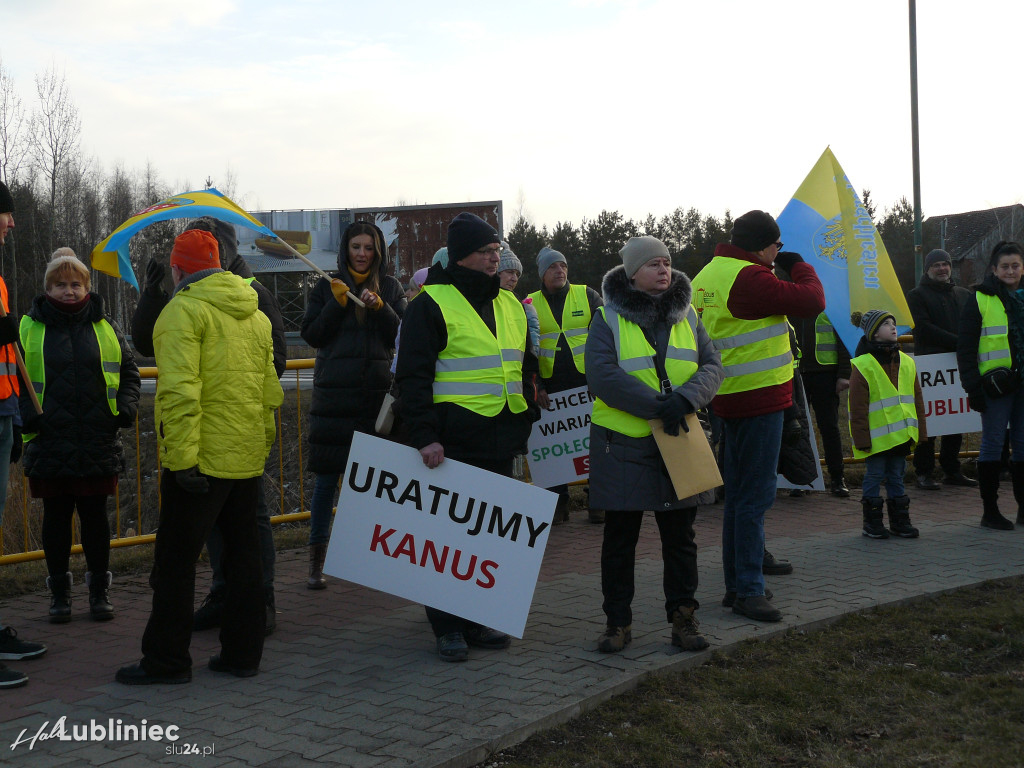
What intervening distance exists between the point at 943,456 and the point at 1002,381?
2715mm

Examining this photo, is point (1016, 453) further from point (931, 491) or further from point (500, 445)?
point (500, 445)

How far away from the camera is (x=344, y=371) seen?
20.0ft

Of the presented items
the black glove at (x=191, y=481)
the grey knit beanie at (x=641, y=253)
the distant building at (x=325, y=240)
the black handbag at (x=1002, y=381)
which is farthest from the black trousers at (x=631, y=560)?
the distant building at (x=325, y=240)

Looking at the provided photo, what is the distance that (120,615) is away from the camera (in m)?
5.98

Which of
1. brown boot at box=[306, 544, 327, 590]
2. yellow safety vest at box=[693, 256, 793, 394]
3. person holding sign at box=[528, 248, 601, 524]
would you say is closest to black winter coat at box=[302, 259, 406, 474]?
brown boot at box=[306, 544, 327, 590]

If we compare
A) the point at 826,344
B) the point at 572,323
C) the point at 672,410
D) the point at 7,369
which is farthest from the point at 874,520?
the point at 7,369

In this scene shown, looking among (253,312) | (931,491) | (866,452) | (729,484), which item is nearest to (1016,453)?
(866,452)

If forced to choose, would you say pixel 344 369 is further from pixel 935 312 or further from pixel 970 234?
pixel 970 234

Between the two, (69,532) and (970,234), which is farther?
(970,234)

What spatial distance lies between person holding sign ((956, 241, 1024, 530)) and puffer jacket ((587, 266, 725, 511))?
380 cm

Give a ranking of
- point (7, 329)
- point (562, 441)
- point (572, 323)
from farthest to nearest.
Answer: point (572, 323) < point (562, 441) < point (7, 329)

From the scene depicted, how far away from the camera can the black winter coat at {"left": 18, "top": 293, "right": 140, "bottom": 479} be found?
5.76 metres

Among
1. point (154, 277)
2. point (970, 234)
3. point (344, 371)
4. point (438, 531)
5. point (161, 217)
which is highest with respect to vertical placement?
point (970, 234)

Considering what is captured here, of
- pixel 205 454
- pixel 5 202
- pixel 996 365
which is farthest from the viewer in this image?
pixel 996 365
